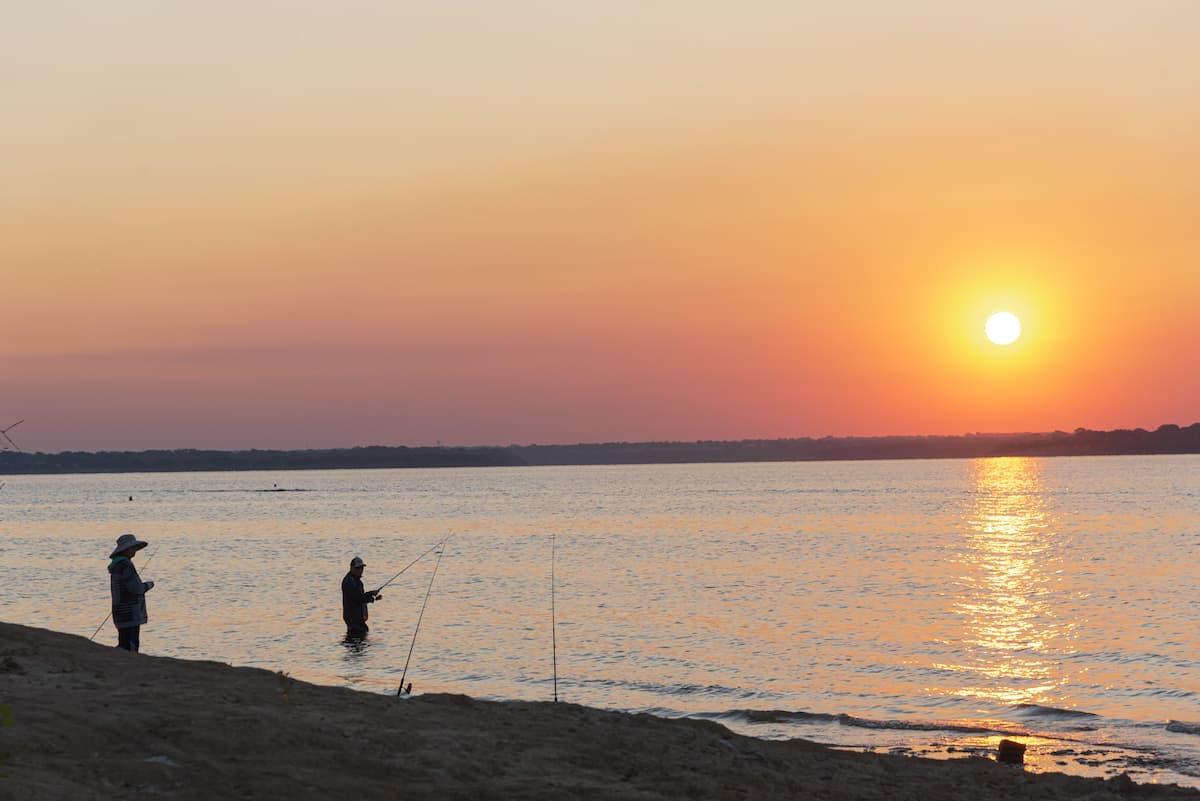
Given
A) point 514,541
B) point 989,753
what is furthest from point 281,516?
point 989,753

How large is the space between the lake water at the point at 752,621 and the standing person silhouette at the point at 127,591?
19.4 feet

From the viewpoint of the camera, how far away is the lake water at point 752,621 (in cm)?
1944

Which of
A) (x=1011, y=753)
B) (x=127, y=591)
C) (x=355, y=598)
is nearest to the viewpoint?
(x=1011, y=753)

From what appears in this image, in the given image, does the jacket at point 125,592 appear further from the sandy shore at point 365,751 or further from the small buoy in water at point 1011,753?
the small buoy in water at point 1011,753

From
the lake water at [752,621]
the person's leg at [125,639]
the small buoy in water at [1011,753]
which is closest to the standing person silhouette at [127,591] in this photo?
the person's leg at [125,639]

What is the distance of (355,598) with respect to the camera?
2430 centimetres

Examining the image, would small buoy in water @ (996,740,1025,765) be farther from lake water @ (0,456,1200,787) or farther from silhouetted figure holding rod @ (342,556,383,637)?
silhouetted figure holding rod @ (342,556,383,637)

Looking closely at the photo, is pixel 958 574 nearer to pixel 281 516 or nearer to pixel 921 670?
pixel 921 670

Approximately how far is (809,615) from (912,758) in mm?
19203

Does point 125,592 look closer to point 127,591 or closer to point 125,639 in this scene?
point 127,591

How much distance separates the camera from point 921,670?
78.4 ft

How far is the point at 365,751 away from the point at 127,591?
642cm

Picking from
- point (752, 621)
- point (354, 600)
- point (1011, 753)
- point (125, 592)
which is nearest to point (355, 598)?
point (354, 600)

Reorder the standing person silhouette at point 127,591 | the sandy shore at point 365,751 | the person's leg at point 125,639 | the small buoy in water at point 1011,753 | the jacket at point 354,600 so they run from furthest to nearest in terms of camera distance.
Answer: the jacket at point 354,600, the person's leg at point 125,639, the standing person silhouette at point 127,591, the small buoy in water at point 1011,753, the sandy shore at point 365,751
